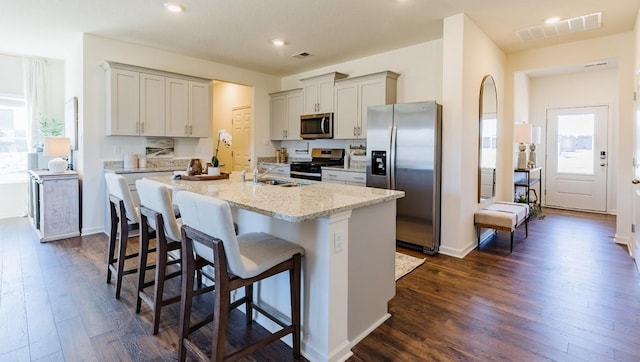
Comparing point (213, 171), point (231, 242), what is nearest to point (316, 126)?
point (213, 171)

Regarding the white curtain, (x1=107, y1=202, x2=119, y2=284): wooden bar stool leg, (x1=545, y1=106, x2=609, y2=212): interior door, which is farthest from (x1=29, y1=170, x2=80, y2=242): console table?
(x1=545, y1=106, x2=609, y2=212): interior door

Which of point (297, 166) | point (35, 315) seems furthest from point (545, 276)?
point (35, 315)

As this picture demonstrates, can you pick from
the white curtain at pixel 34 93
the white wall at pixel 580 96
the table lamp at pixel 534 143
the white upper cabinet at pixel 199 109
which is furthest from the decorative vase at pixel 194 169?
the white wall at pixel 580 96

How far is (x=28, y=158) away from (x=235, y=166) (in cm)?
334

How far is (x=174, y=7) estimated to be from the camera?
11.3 feet

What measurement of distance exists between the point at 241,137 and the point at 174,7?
3.52m

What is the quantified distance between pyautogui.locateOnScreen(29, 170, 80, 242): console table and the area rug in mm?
4169

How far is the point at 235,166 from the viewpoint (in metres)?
7.06

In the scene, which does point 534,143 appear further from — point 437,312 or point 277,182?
point 277,182

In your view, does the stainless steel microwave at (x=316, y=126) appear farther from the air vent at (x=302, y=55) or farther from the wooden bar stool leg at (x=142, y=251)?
the wooden bar stool leg at (x=142, y=251)

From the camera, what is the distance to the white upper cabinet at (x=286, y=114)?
604cm

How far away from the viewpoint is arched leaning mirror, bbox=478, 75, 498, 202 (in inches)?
164

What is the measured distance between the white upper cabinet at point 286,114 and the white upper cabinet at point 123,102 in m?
2.46

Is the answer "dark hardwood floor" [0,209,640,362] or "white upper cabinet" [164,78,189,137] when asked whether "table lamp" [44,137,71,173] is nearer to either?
"dark hardwood floor" [0,209,640,362]
